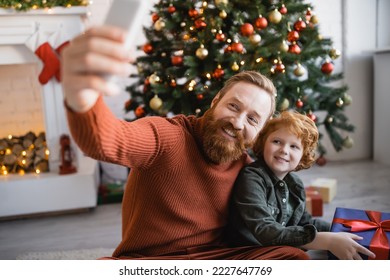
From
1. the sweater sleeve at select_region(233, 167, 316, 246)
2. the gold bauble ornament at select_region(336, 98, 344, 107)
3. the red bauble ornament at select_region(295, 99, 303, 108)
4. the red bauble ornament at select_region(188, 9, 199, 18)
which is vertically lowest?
the sweater sleeve at select_region(233, 167, 316, 246)

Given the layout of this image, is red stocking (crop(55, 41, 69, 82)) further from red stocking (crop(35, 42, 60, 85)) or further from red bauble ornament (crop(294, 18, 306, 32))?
red bauble ornament (crop(294, 18, 306, 32))

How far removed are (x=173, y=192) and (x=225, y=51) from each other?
1087 mm

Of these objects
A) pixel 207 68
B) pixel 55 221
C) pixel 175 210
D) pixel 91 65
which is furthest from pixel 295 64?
pixel 91 65

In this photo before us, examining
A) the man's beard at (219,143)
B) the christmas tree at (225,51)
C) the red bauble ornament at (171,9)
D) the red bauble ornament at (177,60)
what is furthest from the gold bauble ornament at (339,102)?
the man's beard at (219,143)

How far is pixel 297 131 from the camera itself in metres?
1.02

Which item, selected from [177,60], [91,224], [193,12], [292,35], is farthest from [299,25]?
[91,224]

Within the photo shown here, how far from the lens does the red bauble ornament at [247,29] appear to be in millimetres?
1760

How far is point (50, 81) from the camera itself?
2.09 metres

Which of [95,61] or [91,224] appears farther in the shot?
[91,224]

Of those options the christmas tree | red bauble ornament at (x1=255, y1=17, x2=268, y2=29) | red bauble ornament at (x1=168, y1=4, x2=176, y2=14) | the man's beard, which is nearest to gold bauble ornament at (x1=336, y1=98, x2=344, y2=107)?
the christmas tree

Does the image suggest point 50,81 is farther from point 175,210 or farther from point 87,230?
point 175,210

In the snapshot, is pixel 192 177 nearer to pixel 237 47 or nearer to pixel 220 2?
pixel 237 47

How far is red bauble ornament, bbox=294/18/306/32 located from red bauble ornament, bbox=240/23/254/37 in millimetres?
300

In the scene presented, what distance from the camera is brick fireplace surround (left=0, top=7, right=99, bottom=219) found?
6.47 ft
